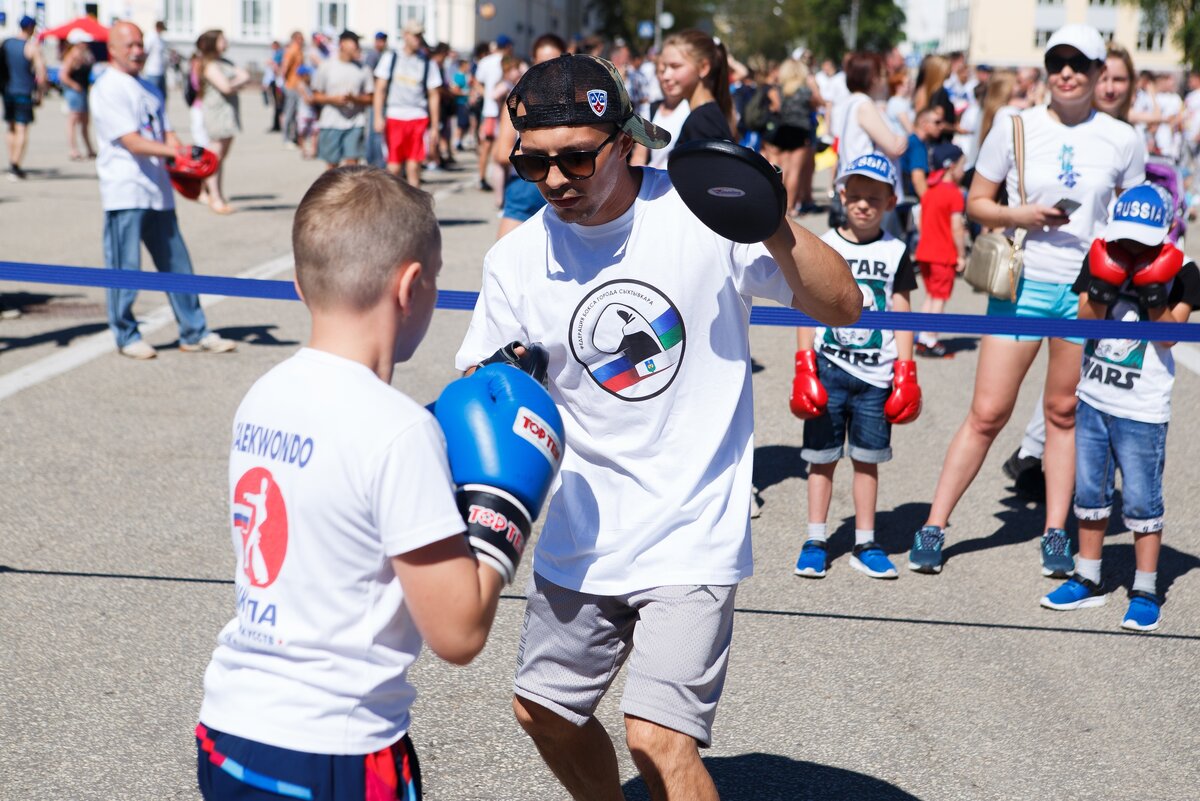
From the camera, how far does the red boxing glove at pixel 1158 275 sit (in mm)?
4797

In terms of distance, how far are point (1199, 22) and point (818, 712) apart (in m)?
43.7

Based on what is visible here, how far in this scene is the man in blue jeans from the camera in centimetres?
834

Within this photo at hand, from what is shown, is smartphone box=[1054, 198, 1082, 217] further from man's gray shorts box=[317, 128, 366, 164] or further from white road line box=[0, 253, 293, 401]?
man's gray shorts box=[317, 128, 366, 164]

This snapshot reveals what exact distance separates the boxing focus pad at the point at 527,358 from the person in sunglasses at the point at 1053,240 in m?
3.03

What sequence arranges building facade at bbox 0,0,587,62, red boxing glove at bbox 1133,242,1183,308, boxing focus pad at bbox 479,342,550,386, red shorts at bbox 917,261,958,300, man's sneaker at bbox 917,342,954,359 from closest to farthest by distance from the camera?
boxing focus pad at bbox 479,342,550,386 < red boxing glove at bbox 1133,242,1183,308 < red shorts at bbox 917,261,958,300 < man's sneaker at bbox 917,342,954,359 < building facade at bbox 0,0,587,62

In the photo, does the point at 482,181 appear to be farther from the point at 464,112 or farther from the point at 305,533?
the point at 305,533

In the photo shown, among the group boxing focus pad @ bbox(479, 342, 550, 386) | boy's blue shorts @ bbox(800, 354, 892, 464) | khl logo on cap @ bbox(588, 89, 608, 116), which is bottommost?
boy's blue shorts @ bbox(800, 354, 892, 464)

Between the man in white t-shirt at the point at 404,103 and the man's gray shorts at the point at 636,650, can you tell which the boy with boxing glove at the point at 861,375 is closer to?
the man's gray shorts at the point at 636,650

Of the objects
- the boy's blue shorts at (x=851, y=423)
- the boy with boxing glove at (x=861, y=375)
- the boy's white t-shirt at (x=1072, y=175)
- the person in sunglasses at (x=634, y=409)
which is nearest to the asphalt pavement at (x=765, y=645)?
the boy with boxing glove at (x=861, y=375)

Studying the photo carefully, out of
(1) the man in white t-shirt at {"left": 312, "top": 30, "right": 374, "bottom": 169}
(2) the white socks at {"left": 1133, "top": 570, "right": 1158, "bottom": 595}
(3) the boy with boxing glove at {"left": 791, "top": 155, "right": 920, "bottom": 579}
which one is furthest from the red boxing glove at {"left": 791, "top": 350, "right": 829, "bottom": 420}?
(1) the man in white t-shirt at {"left": 312, "top": 30, "right": 374, "bottom": 169}

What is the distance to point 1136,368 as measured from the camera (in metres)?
4.86

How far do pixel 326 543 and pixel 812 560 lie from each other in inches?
140

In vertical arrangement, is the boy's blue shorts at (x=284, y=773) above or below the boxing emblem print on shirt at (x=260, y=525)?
below

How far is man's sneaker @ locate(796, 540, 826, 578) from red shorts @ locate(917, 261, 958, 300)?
446 centimetres
